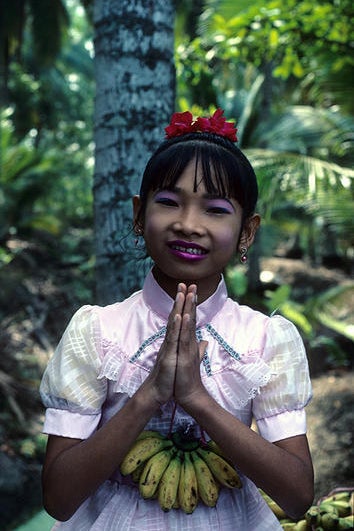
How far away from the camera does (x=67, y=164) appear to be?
44.6 feet

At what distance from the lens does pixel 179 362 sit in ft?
4.56

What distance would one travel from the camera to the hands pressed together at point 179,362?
139 cm

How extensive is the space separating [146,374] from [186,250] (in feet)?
1.12

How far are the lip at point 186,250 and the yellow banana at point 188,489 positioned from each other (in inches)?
20.5

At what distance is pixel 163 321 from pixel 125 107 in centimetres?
118

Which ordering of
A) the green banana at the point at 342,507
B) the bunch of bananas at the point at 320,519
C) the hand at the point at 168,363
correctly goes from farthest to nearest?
the green banana at the point at 342,507
the bunch of bananas at the point at 320,519
the hand at the point at 168,363

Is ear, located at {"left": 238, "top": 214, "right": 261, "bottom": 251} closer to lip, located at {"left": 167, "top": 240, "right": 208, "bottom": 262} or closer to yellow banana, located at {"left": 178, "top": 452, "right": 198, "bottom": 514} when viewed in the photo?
lip, located at {"left": 167, "top": 240, "right": 208, "bottom": 262}

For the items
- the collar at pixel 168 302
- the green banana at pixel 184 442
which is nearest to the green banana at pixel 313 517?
the green banana at pixel 184 442

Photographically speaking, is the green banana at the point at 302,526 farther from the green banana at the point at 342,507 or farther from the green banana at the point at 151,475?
the green banana at the point at 151,475

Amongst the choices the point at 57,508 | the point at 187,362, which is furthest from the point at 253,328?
the point at 57,508

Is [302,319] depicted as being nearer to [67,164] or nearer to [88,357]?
[88,357]

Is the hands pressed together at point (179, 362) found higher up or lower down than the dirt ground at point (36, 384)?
higher up

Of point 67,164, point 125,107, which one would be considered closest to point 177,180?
point 125,107

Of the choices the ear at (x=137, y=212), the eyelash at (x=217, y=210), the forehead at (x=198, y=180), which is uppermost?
the forehead at (x=198, y=180)
